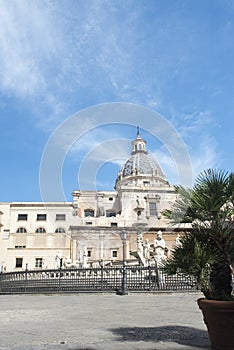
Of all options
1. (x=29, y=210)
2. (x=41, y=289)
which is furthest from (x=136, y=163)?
(x=41, y=289)

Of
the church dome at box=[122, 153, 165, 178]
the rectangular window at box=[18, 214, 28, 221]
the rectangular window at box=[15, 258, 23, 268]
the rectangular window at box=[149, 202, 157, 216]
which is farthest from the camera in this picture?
the church dome at box=[122, 153, 165, 178]

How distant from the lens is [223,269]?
4.73 m

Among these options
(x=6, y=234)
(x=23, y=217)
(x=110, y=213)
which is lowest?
(x=6, y=234)

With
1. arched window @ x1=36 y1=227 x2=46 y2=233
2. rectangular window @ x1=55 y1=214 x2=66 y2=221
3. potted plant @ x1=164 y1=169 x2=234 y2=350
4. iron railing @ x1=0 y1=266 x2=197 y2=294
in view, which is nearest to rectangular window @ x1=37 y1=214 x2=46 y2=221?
arched window @ x1=36 y1=227 x2=46 y2=233

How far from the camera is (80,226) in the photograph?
5072 centimetres

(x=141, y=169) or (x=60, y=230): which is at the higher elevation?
(x=141, y=169)

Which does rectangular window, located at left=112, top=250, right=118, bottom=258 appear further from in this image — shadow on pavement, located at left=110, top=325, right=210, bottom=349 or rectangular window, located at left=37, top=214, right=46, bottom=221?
shadow on pavement, located at left=110, top=325, right=210, bottom=349

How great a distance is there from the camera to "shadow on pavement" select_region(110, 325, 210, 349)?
5.11m

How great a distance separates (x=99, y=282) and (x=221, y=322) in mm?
12328

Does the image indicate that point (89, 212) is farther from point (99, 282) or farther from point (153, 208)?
point (99, 282)

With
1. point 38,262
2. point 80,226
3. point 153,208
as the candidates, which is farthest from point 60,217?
point 153,208

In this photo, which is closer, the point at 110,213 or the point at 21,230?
the point at 21,230

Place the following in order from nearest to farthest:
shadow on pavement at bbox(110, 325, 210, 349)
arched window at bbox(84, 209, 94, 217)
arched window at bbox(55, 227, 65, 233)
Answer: shadow on pavement at bbox(110, 325, 210, 349) < arched window at bbox(55, 227, 65, 233) < arched window at bbox(84, 209, 94, 217)

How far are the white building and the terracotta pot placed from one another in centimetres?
4072
